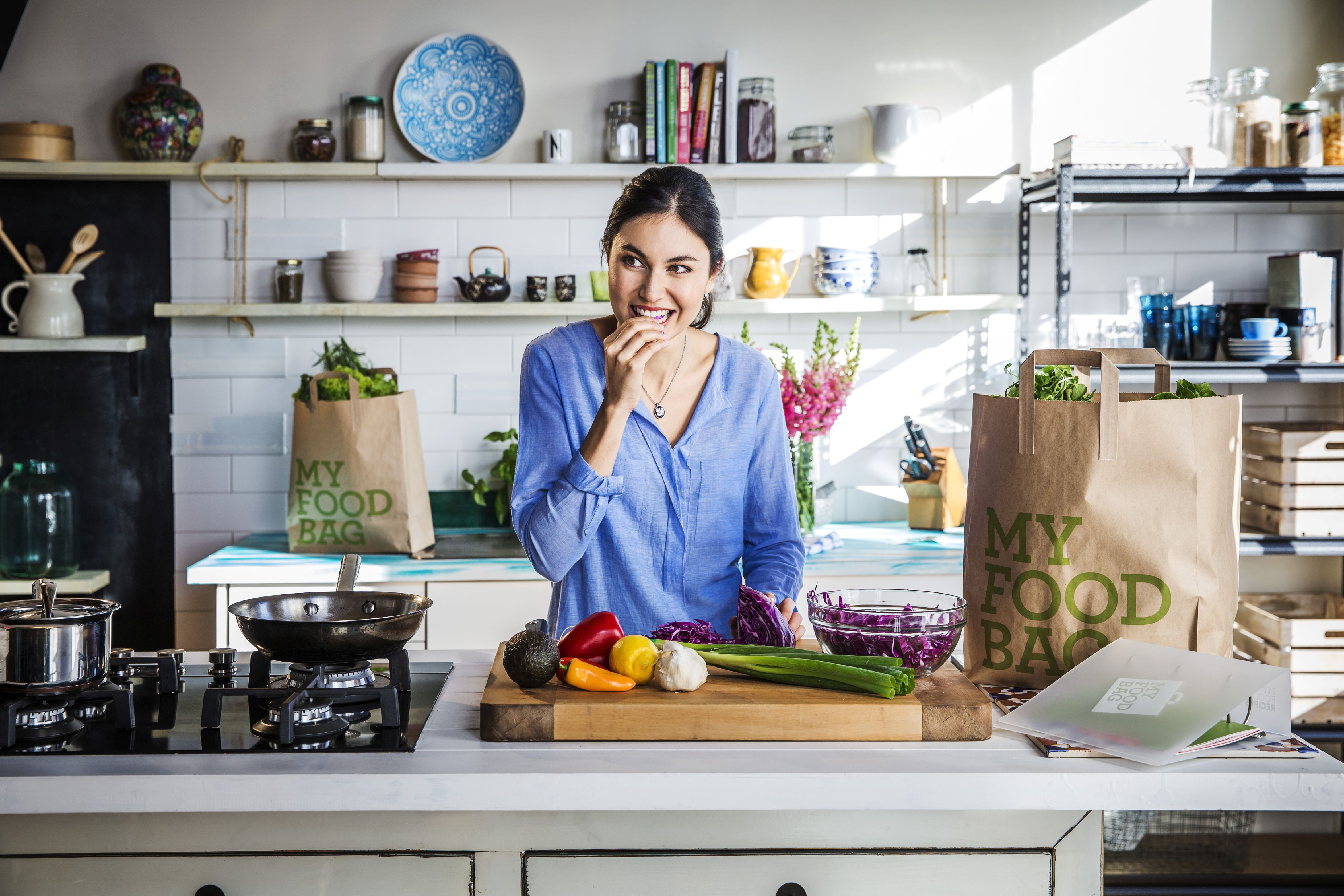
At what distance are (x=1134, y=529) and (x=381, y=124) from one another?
9.00 ft

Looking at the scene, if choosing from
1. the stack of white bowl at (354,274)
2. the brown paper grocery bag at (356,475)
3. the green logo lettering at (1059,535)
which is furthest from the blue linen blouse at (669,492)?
the stack of white bowl at (354,274)

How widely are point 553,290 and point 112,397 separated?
1.45 metres

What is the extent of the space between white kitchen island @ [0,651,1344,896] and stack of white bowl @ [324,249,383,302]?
2.36 meters

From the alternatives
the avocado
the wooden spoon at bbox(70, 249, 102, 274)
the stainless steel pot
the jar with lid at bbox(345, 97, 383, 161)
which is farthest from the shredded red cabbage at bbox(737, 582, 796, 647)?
the wooden spoon at bbox(70, 249, 102, 274)

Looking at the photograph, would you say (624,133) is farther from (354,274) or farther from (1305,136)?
(1305,136)

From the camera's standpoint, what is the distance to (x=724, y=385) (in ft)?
6.46

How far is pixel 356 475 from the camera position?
3012 millimetres

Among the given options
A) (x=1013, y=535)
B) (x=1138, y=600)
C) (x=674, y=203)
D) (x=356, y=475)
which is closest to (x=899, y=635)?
(x=1013, y=535)

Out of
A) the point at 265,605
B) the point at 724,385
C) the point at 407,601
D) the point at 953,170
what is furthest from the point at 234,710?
the point at 953,170

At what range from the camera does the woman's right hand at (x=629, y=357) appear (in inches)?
64.4

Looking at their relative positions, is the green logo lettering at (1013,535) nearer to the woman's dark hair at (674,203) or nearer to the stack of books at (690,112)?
the woman's dark hair at (674,203)

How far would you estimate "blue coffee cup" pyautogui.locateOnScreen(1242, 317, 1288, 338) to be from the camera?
3199 millimetres

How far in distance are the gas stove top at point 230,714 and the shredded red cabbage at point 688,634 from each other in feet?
1.07

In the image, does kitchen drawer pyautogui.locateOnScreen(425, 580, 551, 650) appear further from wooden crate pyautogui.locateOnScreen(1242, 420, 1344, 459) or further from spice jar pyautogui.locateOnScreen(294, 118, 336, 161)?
wooden crate pyautogui.locateOnScreen(1242, 420, 1344, 459)
